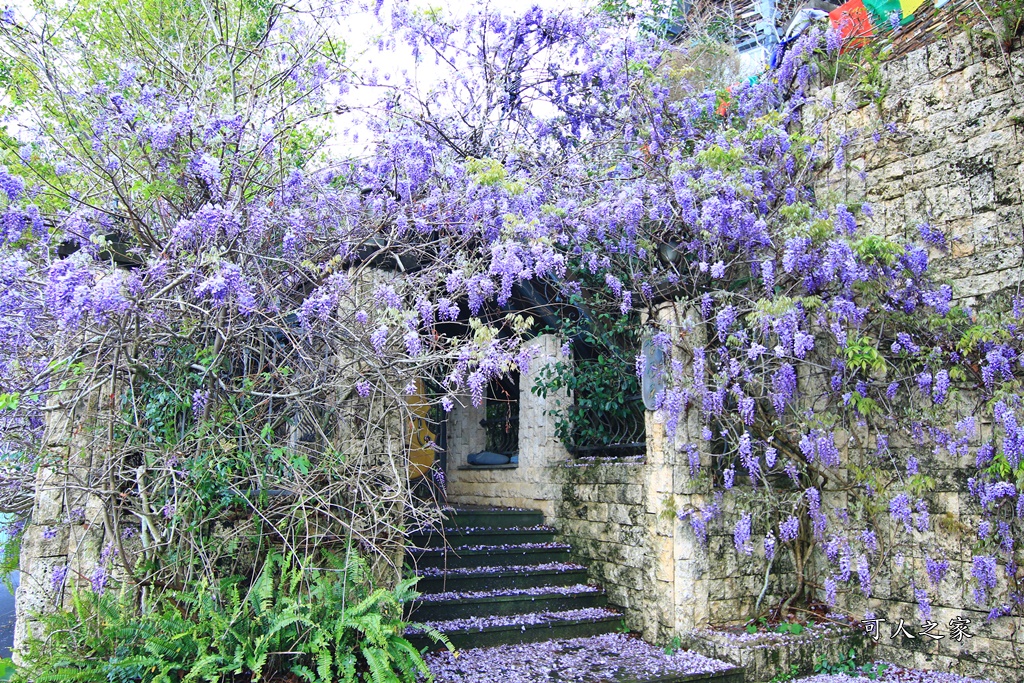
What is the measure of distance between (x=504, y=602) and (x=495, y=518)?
866 millimetres

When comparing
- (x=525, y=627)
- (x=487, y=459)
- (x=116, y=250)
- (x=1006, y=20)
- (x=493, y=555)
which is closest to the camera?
(x=116, y=250)

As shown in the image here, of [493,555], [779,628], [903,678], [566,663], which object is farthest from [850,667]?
[493,555]

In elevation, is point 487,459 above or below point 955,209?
below

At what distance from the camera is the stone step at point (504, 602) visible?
4.38 m

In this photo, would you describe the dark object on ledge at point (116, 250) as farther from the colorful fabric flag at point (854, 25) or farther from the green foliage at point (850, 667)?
the colorful fabric flag at point (854, 25)

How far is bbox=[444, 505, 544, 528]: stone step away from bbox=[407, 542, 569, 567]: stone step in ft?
0.67

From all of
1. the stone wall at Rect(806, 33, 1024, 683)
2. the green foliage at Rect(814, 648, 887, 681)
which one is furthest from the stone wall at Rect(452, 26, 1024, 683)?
the green foliage at Rect(814, 648, 887, 681)

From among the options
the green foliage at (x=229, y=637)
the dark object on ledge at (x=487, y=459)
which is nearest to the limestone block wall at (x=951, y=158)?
the dark object on ledge at (x=487, y=459)

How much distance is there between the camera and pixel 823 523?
14.8 feet

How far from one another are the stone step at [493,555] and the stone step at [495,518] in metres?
0.21

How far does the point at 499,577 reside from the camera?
4824 mm

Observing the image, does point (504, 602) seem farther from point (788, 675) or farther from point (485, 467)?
point (485, 467)

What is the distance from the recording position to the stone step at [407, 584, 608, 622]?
14.4ft

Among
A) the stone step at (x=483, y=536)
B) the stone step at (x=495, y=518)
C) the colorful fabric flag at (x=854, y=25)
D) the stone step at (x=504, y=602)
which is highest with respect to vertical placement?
the colorful fabric flag at (x=854, y=25)
